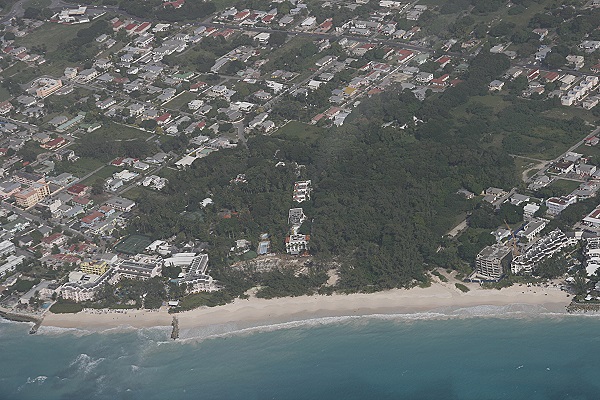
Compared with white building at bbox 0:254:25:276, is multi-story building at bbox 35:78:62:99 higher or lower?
lower

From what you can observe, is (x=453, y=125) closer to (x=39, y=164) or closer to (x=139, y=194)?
(x=139, y=194)

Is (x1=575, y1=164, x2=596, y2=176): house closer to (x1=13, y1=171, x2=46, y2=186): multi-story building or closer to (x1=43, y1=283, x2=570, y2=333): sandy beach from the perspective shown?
(x1=43, y1=283, x2=570, y2=333): sandy beach

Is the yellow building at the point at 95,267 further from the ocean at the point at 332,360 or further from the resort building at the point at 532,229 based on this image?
the resort building at the point at 532,229

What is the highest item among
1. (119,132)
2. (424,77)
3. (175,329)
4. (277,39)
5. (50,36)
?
(424,77)

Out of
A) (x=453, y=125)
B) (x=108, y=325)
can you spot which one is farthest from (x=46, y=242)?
(x=453, y=125)

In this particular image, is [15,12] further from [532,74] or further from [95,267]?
[532,74]

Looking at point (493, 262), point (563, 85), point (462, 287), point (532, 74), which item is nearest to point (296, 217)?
point (462, 287)

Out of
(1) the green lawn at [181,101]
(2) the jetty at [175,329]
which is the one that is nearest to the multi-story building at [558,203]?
(2) the jetty at [175,329]

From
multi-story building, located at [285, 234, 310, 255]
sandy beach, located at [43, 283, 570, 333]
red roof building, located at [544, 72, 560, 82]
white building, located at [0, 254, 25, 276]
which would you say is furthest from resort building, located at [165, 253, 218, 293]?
red roof building, located at [544, 72, 560, 82]
